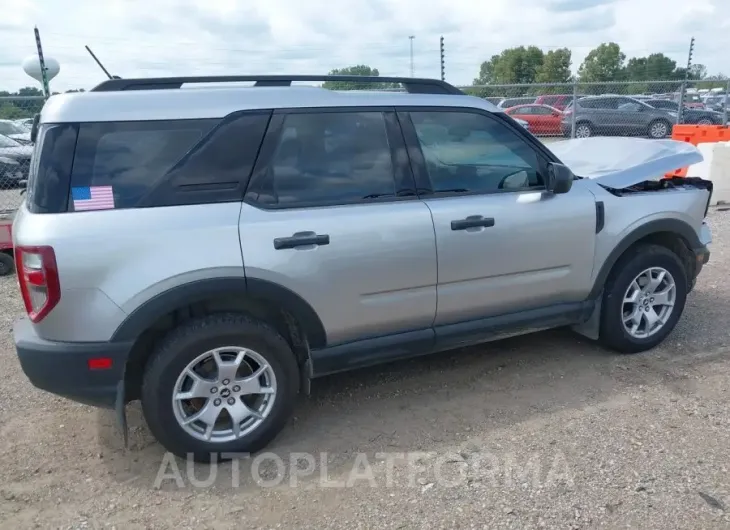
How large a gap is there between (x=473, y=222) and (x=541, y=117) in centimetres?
1604

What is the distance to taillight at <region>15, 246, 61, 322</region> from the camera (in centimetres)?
272

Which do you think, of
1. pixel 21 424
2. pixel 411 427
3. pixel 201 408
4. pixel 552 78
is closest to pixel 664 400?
pixel 411 427

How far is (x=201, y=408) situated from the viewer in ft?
10.4

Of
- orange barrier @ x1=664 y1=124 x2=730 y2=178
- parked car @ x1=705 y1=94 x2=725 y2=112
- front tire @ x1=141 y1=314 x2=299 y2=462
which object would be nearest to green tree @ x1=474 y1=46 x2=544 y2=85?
parked car @ x1=705 y1=94 x2=725 y2=112

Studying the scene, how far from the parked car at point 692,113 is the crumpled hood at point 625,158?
571 inches

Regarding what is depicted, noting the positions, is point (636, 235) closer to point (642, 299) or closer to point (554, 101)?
point (642, 299)

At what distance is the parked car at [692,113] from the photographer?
17594 millimetres

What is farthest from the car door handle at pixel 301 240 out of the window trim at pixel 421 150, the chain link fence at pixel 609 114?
the chain link fence at pixel 609 114

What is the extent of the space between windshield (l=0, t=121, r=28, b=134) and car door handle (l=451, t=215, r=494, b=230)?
10374 millimetres

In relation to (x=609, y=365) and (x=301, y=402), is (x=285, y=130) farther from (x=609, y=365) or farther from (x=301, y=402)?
(x=609, y=365)

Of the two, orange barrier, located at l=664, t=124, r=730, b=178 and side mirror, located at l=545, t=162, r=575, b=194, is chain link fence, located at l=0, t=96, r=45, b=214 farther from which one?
orange barrier, located at l=664, t=124, r=730, b=178

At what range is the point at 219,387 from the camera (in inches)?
122

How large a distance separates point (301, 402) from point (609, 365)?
213 centimetres

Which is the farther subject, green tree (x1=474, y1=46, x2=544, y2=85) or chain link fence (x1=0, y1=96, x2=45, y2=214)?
green tree (x1=474, y1=46, x2=544, y2=85)
